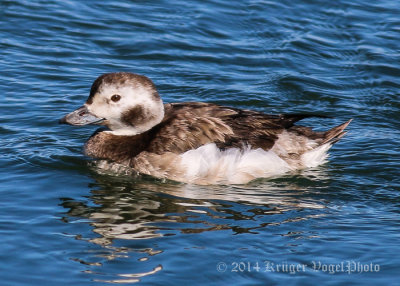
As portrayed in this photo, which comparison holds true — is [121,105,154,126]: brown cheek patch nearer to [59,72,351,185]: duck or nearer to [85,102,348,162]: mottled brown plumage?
[59,72,351,185]: duck

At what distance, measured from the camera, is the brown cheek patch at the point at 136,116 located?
10.0m

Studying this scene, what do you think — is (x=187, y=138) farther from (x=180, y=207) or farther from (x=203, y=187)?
(x=180, y=207)

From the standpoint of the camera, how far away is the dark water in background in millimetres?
7691

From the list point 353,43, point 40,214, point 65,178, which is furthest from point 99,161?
point 353,43

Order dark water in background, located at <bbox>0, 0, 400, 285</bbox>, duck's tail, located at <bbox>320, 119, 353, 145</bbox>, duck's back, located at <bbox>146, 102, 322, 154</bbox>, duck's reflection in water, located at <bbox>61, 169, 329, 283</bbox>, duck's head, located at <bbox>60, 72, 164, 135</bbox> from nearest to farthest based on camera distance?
dark water in background, located at <bbox>0, 0, 400, 285</bbox> < duck's reflection in water, located at <bbox>61, 169, 329, 283</bbox> < duck's back, located at <bbox>146, 102, 322, 154</bbox> < duck's head, located at <bbox>60, 72, 164, 135</bbox> < duck's tail, located at <bbox>320, 119, 353, 145</bbox>

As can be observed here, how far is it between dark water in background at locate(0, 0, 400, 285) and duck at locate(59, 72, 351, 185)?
21 centimetres

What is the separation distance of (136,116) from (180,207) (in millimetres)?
1552

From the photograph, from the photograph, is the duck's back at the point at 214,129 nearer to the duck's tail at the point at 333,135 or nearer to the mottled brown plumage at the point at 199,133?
Result: the mottled brown plumage at the point at 199,133

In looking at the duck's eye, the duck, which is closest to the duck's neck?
the duck

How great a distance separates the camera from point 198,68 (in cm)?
1353

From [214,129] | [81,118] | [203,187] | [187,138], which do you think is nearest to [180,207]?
[203,187]

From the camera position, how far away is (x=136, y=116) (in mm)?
10102

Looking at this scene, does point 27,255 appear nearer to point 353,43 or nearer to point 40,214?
point 40,214

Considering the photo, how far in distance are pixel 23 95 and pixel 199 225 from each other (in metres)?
4.72
